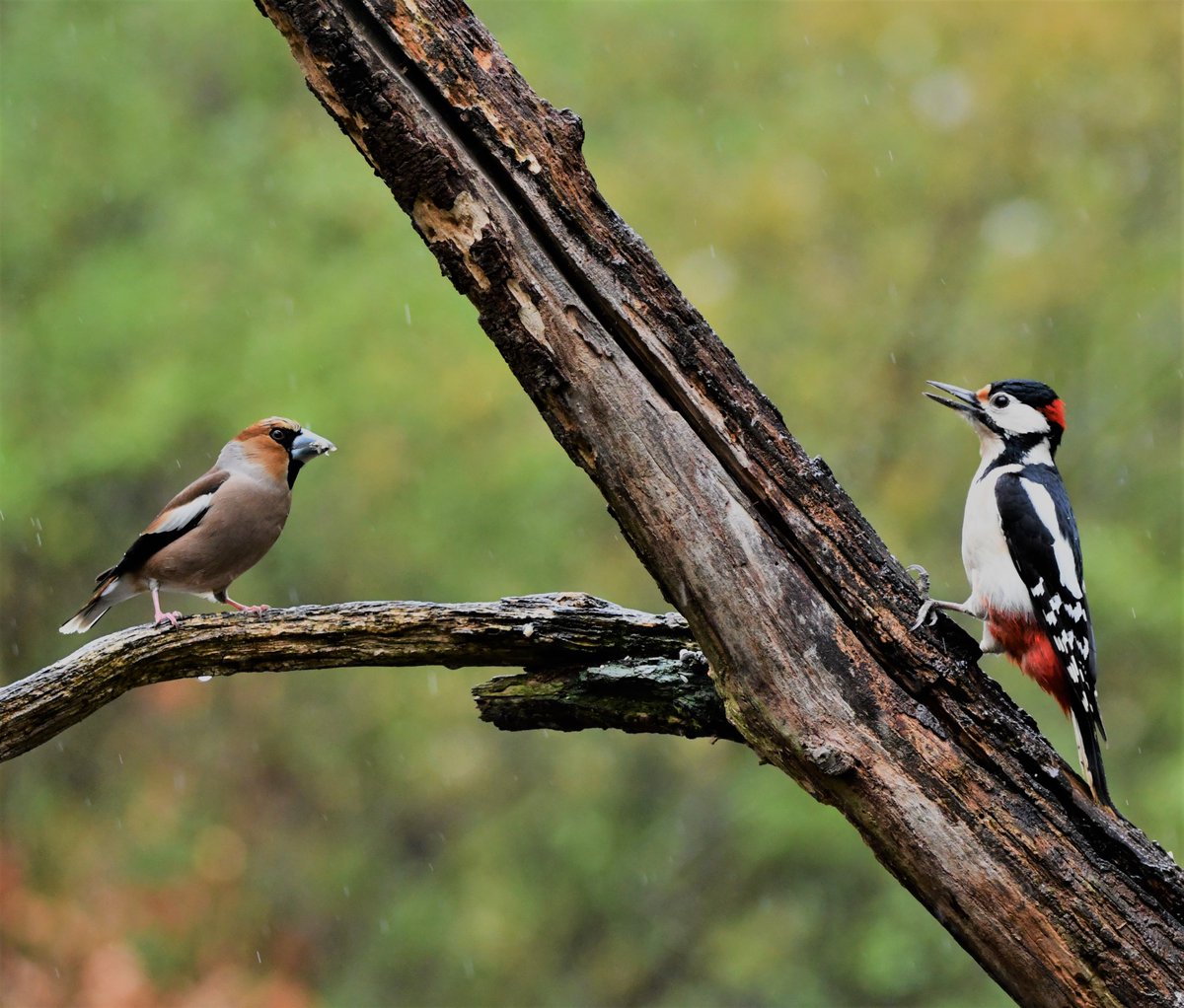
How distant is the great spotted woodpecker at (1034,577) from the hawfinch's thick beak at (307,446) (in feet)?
7.05

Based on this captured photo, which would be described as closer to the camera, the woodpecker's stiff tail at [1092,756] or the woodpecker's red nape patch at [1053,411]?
the woodpecker's stiff tail at [1092,756]

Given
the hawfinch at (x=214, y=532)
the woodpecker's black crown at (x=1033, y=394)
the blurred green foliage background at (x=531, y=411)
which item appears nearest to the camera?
the woodpecker's black crown at (x=1033, y=394)

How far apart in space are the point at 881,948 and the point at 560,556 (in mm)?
3802

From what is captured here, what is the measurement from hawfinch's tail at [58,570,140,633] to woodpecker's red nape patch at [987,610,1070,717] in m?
2.97

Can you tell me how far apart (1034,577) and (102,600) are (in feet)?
10.4

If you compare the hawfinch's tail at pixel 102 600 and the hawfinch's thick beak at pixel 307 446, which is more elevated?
the hawfinch's thick beak at pixel 307 446

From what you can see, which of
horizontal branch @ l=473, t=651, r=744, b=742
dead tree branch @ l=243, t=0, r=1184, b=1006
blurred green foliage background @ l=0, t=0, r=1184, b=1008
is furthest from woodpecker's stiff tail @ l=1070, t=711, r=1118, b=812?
blurred green foliage background @ l=0, t=0, r=1184, b=1008

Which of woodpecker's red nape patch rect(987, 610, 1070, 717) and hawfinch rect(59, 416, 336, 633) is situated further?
hawfinch rect(59, 416, 336, 633)

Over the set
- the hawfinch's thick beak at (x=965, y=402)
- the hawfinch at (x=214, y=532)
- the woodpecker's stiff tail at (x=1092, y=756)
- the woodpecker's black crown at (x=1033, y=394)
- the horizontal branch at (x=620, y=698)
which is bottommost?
the woodpecker's stiff tail at (x=1092, y=756)

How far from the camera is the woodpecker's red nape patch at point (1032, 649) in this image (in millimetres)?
4270

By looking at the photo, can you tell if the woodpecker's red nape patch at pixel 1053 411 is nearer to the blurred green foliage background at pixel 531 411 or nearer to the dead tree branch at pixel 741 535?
the dead tree branch at pixel 741 535

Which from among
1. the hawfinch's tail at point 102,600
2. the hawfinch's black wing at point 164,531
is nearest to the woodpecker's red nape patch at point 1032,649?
the hawfinch's black wing at point 164,531

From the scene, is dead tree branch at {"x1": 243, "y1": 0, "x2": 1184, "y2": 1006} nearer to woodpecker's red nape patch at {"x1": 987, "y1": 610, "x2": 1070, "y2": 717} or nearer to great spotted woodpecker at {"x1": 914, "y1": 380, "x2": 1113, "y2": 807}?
great spotted woodpecker at {"x1": 914, "y1": 380, "x2": 1113, "y2": 807}

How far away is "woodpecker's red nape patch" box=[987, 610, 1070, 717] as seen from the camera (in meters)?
4.27
